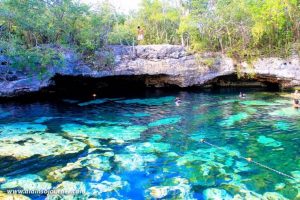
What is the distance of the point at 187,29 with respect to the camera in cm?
2308

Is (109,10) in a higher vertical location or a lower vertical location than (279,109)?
higher

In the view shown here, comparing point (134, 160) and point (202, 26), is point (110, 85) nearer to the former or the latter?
point (202, 26)

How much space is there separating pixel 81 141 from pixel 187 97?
1149 centimetres

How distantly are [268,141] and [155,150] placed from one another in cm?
474

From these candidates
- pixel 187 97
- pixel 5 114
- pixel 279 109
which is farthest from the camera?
pixel 187 97

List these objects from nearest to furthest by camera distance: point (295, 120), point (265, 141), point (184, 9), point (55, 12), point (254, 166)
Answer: point (254, 166)
point (265, 141)
point (295, 120)
point (55, 12)
point (184, 9)

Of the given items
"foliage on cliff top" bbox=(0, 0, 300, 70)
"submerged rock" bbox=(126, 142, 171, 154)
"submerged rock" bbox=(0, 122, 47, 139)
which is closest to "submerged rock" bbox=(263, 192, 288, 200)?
"submerged rock" bbox=(126, 142, 171, 154)

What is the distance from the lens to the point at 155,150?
1107cm

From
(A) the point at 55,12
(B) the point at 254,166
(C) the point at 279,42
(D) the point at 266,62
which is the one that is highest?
(A) the point at 55,12

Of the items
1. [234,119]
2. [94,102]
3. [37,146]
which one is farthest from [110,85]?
[37,146]

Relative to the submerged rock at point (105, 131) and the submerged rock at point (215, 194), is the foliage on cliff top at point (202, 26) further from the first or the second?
the submerged rock at point (215, 194)

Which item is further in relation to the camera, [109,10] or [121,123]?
[109,10]

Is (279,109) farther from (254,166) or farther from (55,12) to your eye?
(55,12)

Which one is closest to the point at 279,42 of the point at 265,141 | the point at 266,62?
the point at 266,62
